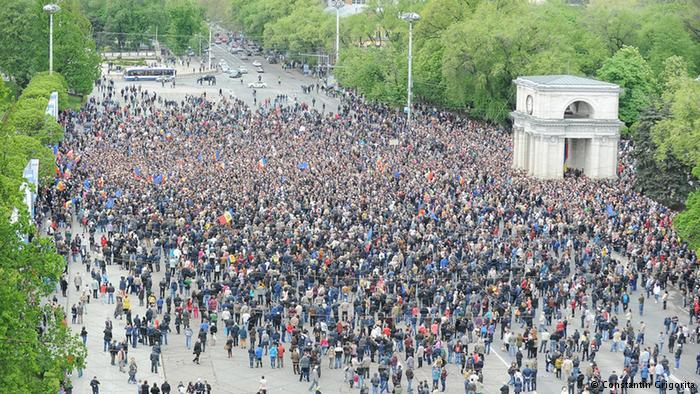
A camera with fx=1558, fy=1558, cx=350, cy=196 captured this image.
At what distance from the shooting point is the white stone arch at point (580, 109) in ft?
295

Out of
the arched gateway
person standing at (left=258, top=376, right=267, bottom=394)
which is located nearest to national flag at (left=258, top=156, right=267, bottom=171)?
the arched gateway

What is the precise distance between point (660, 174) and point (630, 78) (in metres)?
33.6

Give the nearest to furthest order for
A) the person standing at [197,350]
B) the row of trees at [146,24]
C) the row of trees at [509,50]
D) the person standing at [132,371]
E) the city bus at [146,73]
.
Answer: the person standing at [132,371] → the person standing at [197,350] → the row of trees at [509,50] → the city bus at [146,73] → the row of trees at [146,24]

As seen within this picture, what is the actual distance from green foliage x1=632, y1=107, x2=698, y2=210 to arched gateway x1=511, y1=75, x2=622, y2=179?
8638 millimetres

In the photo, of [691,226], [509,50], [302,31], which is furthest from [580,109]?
[302,31]

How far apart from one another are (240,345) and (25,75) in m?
81.4

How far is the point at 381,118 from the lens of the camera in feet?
379

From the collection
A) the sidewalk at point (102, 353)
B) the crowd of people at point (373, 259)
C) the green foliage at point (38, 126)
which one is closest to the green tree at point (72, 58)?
the crowd of people at point (373, 259)

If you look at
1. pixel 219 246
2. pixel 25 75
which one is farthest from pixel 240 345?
pixel 25 75

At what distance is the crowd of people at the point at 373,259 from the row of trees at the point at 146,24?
8710 centimetres

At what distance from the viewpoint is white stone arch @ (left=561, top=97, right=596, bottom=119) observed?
9000 cm

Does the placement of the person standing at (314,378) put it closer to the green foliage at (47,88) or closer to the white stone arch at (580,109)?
the white stone arch at (580,109)

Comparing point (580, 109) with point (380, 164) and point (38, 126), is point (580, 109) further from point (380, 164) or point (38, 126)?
point (38, 126)

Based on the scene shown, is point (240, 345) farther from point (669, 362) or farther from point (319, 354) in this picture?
point (669, 362)
